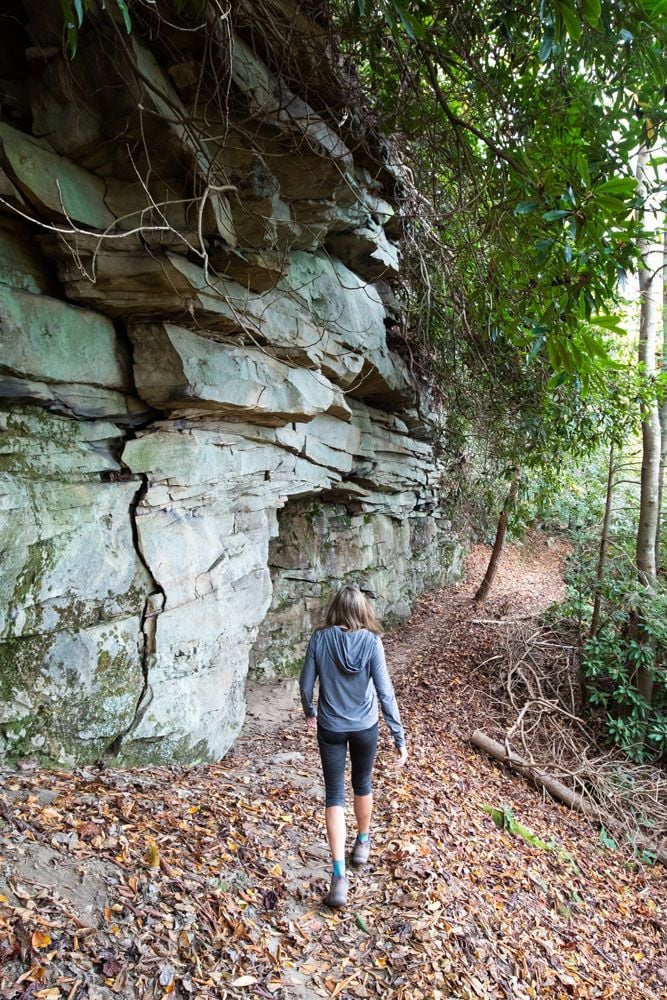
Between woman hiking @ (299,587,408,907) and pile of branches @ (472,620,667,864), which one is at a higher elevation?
woman hiking @ (299,587,408,907)

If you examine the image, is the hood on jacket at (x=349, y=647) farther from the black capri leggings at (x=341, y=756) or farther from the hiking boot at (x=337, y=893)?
the hiking boot at (x=337, y=893)

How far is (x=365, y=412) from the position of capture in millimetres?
8750

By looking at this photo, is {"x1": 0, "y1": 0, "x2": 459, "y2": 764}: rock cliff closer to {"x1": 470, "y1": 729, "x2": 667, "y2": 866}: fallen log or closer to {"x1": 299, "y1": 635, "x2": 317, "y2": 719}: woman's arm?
{"x1": 299, "y1": 635, "x2": 317, "y2": 719}: woman's arm

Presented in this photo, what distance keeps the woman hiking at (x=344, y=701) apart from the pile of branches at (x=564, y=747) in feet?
13.0

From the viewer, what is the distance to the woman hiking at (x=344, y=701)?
351 centimetres

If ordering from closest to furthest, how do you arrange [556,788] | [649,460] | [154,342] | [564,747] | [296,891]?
[296,891] < [154,342] < [556,788] < [564,747] < [649,460]

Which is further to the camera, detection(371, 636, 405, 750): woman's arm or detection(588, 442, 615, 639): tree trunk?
detection(588, 442, 615, 639): tree trunk

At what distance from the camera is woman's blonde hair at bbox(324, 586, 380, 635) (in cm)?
365

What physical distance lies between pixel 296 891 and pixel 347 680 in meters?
1.41

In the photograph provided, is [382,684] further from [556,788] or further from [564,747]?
[564,747]

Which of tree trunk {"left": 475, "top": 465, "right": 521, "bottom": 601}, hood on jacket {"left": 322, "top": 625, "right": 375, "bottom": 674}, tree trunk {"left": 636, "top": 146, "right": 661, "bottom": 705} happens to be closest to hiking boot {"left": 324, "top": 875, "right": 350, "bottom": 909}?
hood on jacket {"left": 322, "top": 625, "right": 375, "bottom": 674}

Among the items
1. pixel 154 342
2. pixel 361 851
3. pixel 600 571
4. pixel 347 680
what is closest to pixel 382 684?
pixel 347 680

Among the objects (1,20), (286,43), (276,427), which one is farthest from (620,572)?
(1,20)

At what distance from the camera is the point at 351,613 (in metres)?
3.66
